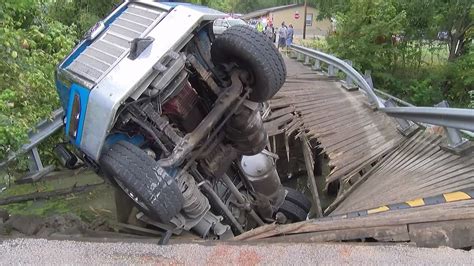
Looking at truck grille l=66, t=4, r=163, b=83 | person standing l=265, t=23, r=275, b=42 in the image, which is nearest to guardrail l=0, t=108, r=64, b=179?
truck grille l=66, t=4, r=163, b=83

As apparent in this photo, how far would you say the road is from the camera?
2.24m

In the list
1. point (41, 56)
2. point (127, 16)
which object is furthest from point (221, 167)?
point (41, 56)

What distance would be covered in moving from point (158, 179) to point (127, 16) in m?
1.52

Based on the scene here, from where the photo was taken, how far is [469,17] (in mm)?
16641

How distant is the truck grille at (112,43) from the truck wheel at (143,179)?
570 mm

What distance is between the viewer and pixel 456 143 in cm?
420

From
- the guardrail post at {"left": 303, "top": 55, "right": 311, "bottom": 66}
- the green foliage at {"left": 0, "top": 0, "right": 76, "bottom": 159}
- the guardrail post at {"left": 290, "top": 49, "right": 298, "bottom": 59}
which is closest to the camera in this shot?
the green foliage at {"left": 0, "top": 0, "right": 76, "bottom": 159}

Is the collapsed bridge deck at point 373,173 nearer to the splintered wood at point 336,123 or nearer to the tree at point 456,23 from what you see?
the splintered wood at point 336,123

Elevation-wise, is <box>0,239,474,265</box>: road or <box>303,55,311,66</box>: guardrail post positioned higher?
<box>0,239,474,265</box>: road

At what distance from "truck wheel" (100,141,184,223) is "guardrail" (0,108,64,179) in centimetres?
173

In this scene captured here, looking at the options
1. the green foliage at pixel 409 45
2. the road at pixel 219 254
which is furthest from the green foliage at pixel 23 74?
the green foliage at pixel 409 45

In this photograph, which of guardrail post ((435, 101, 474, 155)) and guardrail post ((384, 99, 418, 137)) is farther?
guardrail post ((384, 99, 418, 137))

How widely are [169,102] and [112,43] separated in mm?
625

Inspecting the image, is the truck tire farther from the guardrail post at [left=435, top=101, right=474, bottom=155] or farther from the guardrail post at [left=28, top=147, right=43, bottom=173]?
the guardrail post at [left=28, top=147, right=43, bottom=173]
